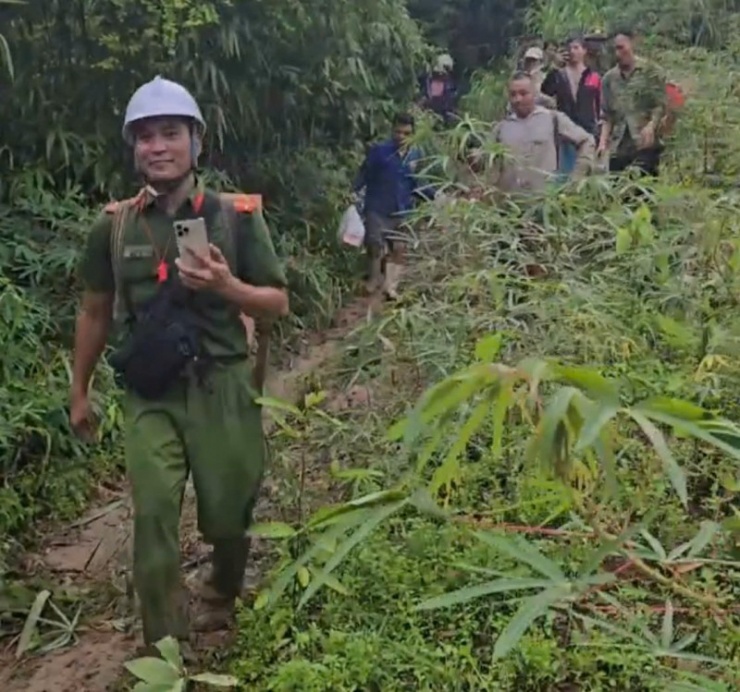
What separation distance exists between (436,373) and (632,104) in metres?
4.37

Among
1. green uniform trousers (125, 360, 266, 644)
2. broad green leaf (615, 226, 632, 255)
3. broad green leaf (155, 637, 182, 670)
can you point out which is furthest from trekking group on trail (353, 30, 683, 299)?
broad green leaf (155, 637, 182, 670)

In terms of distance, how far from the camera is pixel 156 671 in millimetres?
3213

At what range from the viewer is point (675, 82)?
8.40m

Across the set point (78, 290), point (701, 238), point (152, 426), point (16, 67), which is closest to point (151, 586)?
point (152, 426)

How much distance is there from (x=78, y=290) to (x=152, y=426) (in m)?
3.39

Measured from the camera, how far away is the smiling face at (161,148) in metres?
3.50

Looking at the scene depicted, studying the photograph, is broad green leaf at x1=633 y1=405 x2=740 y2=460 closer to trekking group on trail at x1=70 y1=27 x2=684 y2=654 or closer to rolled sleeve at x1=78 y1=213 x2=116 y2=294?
trekking group on trail at x1=70 y1=27 x2=684 y2=654

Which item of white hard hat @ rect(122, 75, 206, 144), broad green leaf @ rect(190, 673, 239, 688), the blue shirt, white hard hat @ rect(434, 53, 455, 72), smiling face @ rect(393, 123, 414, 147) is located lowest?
broad green leaf @ rect(190, 673, 239, 688)

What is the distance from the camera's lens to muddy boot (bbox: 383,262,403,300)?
808 centimetres

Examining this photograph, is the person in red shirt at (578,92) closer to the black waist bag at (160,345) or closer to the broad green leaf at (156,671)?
the black waist bag at (160,345)

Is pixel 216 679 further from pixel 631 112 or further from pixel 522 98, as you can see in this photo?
pixel 631 112

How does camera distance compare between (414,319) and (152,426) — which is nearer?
(152,426)

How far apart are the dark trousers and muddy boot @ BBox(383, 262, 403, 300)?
1.63 m

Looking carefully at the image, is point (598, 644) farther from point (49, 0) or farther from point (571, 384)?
point (49, 0)
